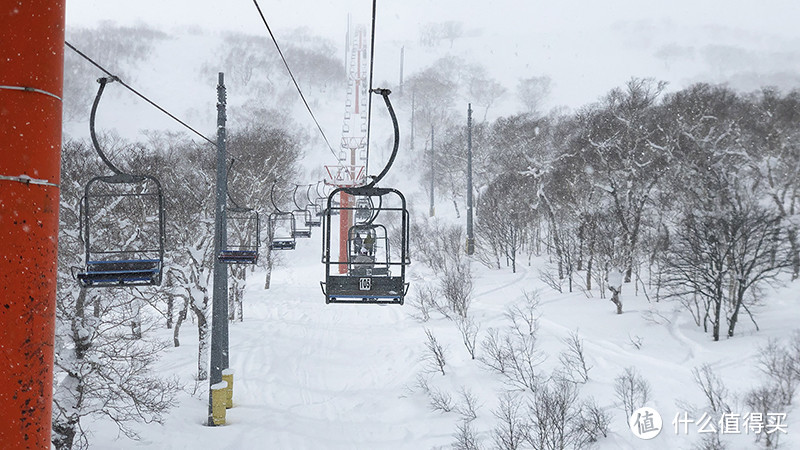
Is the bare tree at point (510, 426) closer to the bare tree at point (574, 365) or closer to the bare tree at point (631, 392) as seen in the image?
the bare tree at point (574, 365)

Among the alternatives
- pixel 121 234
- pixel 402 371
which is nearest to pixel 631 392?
pixel 402 371

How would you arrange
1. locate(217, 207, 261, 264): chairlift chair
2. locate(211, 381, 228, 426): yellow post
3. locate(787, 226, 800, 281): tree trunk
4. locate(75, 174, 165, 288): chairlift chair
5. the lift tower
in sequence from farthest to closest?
the lift tower → locate(787, 226, 800, 281): tree trunk → locate(217, 207, 261, 264): chairlift chair → locate(211, 381, 228, 426): yellow post → locate(75, 174, 165, 288): chairlift chair

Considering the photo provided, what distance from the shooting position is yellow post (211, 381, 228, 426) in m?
11.2

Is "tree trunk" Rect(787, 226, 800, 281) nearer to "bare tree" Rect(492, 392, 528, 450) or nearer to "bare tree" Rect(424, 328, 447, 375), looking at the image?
"bare tree" Rect(492, 392, 528, 450)

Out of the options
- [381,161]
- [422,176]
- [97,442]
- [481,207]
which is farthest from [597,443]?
[381,161]

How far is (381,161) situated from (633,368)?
5250cm

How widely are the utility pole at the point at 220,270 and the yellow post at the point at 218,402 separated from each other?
1.9 inches

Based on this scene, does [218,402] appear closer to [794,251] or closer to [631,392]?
[631,392]

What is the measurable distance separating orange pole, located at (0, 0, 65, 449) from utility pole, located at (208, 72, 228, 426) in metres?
8.26

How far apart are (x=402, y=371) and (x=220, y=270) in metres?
9.61

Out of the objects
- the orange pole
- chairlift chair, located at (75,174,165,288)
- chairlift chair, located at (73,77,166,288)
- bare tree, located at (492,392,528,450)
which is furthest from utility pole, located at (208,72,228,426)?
the orange pole

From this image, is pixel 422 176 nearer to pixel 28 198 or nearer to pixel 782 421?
pixel 782 421

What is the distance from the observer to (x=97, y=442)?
1120 centimetres

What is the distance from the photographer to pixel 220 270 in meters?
10.4
